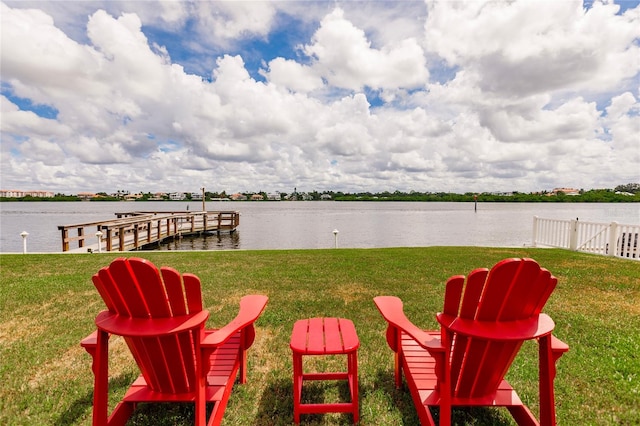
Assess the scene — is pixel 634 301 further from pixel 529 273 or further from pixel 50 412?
pixel 50 412

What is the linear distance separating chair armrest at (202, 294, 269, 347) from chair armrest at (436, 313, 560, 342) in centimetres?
148

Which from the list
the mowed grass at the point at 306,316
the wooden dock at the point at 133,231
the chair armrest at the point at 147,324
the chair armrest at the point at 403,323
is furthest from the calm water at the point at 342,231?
the chair armrest at the point at 147,324

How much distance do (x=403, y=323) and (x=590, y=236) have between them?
492 inches

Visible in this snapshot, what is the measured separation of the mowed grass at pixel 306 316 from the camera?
276cm

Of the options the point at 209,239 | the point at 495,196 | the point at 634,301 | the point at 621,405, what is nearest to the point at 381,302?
the point at 621,405

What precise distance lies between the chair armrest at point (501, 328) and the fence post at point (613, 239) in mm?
11425

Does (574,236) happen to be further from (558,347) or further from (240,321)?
(240,321)

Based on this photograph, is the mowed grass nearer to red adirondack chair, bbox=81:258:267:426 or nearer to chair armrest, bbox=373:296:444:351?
red adirondack chair, bbox=81:258:267:426

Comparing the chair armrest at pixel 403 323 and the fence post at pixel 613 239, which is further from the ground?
the chair armrest at pixel 403 323

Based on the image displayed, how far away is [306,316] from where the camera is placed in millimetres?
4957

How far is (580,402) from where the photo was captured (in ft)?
9.27

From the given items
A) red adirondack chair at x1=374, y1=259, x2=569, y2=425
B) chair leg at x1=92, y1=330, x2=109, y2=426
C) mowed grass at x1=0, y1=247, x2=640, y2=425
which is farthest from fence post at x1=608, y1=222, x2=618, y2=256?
chair leg at x1=92, y1=330, x2=109, y2=426

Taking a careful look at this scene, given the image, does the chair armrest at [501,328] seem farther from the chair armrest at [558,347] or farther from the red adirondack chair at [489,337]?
the chair armrest at [558,347]

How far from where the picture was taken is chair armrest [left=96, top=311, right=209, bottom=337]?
204 centimetres
